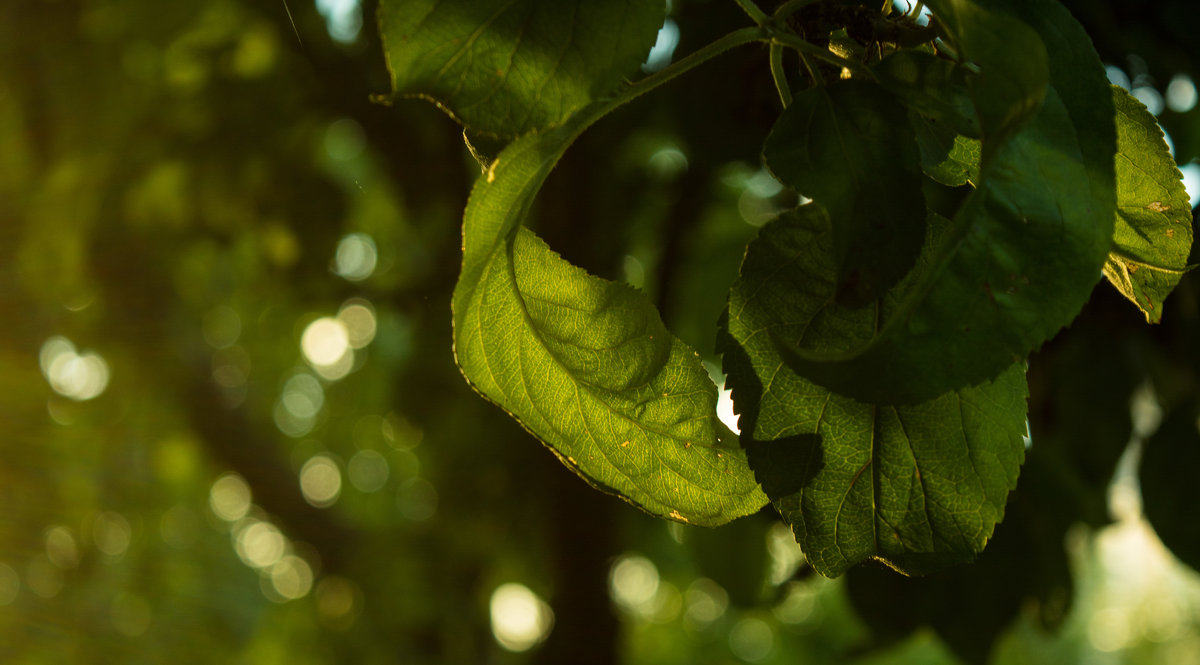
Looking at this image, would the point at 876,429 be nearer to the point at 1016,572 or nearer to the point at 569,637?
the point at 1016,572

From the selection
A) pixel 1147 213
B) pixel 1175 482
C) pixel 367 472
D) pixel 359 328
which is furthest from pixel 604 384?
pixel 367 472

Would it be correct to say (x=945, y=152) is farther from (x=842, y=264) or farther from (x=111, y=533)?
(x=111, y=533)

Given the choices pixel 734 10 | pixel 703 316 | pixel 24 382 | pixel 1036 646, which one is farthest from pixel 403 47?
pixel 1036 646

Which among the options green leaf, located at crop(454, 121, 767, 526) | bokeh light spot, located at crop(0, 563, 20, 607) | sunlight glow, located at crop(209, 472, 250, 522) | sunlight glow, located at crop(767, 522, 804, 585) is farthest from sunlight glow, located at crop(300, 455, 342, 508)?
green leaf, located at crop(454, 121, 767, 526)

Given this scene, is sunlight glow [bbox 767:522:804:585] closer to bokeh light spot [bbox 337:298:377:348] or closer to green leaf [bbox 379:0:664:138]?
green leaf [bbox 379:0:664:138]

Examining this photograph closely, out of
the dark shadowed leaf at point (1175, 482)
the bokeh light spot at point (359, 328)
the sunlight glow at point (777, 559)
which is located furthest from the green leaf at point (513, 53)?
the bokeh light spot at point (359, 328)

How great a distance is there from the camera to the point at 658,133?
165 centimetres

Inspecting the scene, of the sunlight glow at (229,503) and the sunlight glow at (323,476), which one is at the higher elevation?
the sunlight glow at (323,476)

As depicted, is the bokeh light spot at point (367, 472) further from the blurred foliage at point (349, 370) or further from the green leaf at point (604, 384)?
the green leaf at point (604, 384)

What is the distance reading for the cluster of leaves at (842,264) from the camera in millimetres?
249

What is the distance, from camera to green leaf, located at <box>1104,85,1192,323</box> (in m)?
0.33

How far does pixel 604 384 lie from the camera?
13.6 inches

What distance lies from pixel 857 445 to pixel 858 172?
3.8 inches

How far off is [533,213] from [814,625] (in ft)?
11.4
